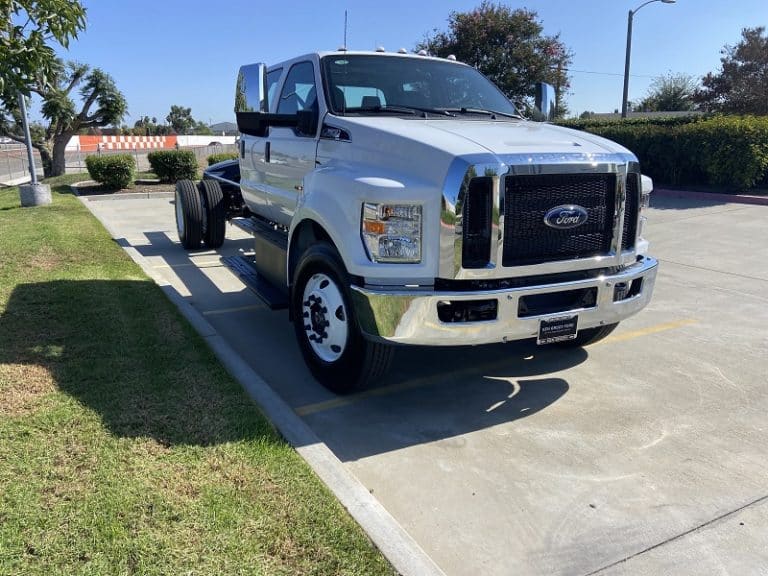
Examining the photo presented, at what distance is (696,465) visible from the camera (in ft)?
11.5

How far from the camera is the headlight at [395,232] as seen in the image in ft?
11.8

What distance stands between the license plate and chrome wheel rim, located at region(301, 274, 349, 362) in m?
1.21

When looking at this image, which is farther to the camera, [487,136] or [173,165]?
[173,165]

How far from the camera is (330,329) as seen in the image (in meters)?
4.26

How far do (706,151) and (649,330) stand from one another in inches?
447

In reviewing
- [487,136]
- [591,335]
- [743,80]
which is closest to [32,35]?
[487,136]

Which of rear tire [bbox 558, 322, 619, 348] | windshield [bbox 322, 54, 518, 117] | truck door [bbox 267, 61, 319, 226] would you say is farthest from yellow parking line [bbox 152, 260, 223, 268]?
rear tire [bbox 558, 322, 619, 348]

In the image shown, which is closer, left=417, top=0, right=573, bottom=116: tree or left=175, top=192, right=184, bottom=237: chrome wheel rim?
left=175, top=192, right=184, bottom=237: chrome wheel rim

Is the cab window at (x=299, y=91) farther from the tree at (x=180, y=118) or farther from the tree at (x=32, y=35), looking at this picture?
the tree at (x=180, y=118)

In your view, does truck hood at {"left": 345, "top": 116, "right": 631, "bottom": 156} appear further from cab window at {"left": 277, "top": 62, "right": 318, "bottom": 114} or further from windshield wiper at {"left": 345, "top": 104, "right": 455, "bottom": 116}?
cab window at {"left": 277, "top": 62, "right": 318, "bottom": 114}

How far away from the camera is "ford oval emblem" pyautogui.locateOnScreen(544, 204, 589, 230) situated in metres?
3.75

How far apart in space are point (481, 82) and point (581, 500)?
3.78 metres

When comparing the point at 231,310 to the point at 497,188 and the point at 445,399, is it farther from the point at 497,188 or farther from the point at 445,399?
the point at 497,188

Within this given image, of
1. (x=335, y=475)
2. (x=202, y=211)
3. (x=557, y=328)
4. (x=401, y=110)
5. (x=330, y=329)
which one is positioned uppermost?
(x=401, y=110)
